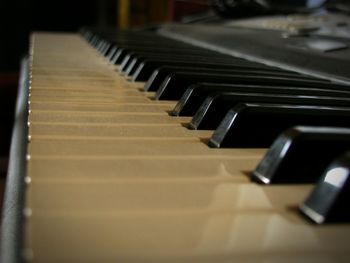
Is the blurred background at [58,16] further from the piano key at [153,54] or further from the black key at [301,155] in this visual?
the black key at [301,155]

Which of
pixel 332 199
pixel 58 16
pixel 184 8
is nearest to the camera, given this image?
pixel 332 199

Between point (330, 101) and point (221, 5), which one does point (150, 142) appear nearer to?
point (330, 101)

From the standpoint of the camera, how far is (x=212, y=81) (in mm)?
832

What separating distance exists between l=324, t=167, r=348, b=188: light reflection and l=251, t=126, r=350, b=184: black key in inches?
2.2

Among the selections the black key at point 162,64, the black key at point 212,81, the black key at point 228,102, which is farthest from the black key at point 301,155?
the black key at point 162,64

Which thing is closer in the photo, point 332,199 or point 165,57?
point 332,199

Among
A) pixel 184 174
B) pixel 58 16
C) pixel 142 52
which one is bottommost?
pixel 58 16

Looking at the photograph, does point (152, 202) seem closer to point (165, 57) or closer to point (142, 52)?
point (165, 57)

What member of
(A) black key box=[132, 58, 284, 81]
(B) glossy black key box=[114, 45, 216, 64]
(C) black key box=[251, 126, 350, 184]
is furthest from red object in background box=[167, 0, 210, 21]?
(C) black key box=[251, 126, 350, 184]

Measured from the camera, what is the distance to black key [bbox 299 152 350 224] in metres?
0.36

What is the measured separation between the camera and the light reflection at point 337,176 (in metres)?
0.37

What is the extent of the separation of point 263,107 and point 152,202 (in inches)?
10.6

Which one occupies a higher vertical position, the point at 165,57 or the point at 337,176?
the point at 337,176

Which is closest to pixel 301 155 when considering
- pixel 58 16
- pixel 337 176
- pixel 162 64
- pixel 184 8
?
pixel 337 176
